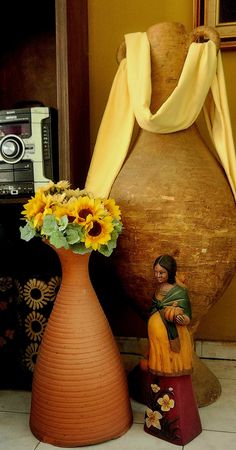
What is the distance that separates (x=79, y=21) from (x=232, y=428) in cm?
135

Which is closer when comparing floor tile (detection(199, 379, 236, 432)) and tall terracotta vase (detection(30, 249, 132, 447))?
tall terracotta vase (detection(30, 249, 132, 447))

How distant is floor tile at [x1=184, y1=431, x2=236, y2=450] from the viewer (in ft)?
3.62

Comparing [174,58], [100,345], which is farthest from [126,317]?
[174,58]

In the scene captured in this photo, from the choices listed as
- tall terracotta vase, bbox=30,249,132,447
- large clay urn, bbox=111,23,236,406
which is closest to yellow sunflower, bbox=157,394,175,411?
tall terracotta vase, bbox=30,249,132,447

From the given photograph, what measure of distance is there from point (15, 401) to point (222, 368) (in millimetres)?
722

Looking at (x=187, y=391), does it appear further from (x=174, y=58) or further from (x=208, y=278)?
(x=174, y=58)

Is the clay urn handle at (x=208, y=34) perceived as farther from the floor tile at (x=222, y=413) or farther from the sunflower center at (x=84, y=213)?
the floor tile at (x=222, y=413)

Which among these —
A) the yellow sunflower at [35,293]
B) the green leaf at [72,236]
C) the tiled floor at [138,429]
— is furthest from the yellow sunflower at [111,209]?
the tiled floor at [138,429]

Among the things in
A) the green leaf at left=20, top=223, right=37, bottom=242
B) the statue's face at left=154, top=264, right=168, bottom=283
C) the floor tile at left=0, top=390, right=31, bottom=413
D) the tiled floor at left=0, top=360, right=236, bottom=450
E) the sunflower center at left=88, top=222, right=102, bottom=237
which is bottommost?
the floor tile at left=0, top=390, right=31, bottom=413

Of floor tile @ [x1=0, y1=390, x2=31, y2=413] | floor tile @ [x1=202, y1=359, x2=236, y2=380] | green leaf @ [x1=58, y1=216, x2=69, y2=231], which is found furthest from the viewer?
floor tile @ [x1=202, y1=359, x2=236, y2=380]

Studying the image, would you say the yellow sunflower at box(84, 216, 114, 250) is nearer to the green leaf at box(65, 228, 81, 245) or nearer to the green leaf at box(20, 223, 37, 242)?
the green leaf at box(65, 228, 81, 245)

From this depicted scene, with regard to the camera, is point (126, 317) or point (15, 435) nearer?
point (15, 435)

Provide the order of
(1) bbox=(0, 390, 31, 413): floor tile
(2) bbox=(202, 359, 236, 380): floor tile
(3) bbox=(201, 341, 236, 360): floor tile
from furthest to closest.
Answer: (3) bbox=(201, 341, 236, 360): floor tile, (2) bbox=(202, 359, 236, 380): floor tile, (1) bbox=(0, 390, 31, 413): floor tile

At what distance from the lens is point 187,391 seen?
1.13 m
